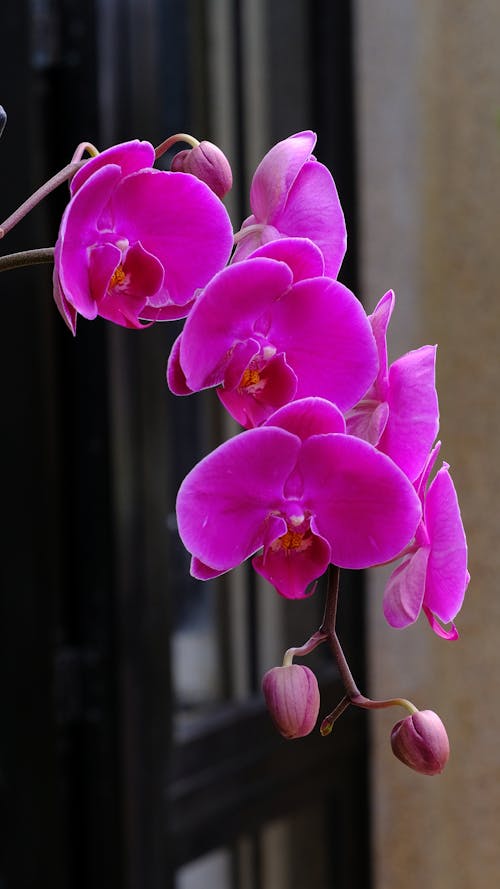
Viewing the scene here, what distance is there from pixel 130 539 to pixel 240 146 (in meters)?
0.49

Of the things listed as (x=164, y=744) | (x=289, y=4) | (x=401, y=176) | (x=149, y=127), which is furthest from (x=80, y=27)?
(x=164, y=744)

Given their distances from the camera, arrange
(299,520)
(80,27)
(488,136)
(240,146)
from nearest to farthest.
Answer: (299,520)
(80,27)
(240,146)
(488,136)

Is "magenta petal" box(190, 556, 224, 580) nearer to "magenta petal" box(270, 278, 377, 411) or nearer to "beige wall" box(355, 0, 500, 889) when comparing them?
"magenta petal" box(270, 278, 377, 411)

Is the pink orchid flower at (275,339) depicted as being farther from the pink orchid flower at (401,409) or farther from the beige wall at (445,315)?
the beige wall at (445,315)

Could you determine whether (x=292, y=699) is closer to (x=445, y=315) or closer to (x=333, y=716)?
(x=333, y=716)

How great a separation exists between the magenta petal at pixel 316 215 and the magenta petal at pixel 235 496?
0.05m

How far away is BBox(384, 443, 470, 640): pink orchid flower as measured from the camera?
235 mm

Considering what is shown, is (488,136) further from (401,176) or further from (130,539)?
(130,539)

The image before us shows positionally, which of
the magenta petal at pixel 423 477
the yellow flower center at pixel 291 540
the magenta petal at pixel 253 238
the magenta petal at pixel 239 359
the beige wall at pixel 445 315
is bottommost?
the beige wall at pixel 445 315

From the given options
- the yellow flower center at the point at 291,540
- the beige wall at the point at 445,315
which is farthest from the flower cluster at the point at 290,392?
the beige wall at the point at 445,315

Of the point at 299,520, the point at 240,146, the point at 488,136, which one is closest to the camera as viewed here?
the point at 299,520

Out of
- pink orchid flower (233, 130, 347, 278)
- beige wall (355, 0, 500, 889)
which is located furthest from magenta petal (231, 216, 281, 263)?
beige wall (355, 0, 500, 889)

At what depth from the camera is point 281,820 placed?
1367mm

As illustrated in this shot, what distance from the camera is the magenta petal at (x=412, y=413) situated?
9.0 inches
